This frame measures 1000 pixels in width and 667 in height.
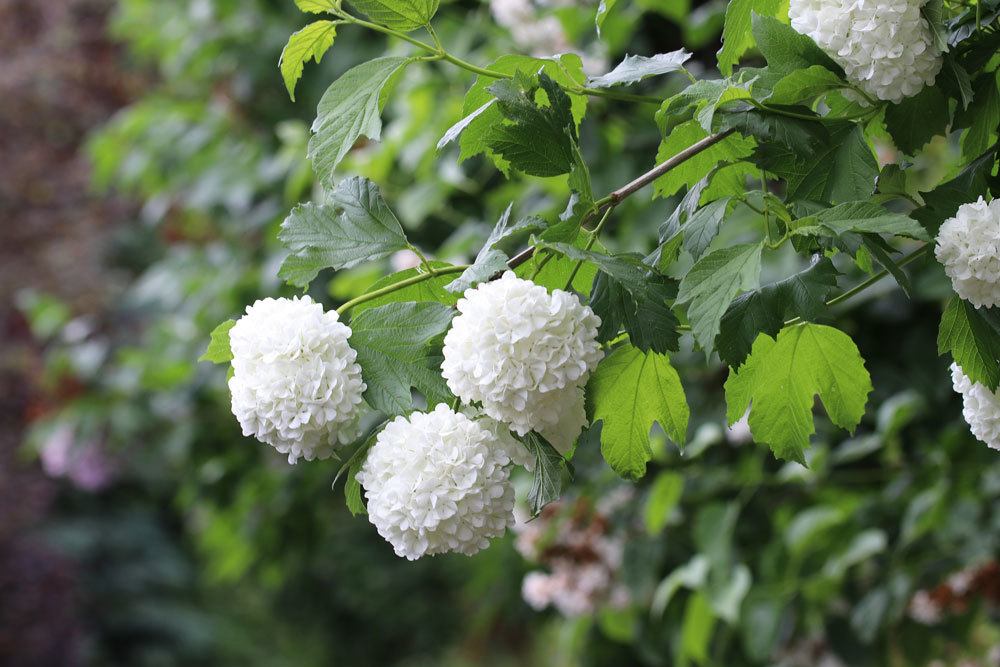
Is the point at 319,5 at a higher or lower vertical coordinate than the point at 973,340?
higher

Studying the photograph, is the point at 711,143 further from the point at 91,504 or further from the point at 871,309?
the point at 91,504

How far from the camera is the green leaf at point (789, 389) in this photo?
878 mm

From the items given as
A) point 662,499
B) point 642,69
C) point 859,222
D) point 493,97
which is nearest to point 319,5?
point 493,97

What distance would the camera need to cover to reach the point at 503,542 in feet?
10.1

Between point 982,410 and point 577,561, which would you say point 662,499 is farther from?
point 982,410

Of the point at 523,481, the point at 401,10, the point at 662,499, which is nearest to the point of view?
the point at 401,10

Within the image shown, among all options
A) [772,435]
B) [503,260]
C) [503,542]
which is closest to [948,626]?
[503,542]

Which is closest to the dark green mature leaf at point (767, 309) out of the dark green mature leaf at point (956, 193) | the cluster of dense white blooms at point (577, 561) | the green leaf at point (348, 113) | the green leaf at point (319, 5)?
the dark green mature leaf at point (956, 193)

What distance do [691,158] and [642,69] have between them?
0.09m

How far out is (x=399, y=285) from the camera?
0.89m

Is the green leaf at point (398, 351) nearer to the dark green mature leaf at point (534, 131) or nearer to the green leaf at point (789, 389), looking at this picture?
the dark green mature leaf at point (534, 131)

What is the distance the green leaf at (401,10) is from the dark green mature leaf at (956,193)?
0.43 metres

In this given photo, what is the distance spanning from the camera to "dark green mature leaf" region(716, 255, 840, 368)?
771mm

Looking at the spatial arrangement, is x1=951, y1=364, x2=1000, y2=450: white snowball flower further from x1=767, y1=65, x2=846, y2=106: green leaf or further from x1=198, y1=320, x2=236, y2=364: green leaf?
x1=198, y1=320, x2=236, y2=364: green leaf
